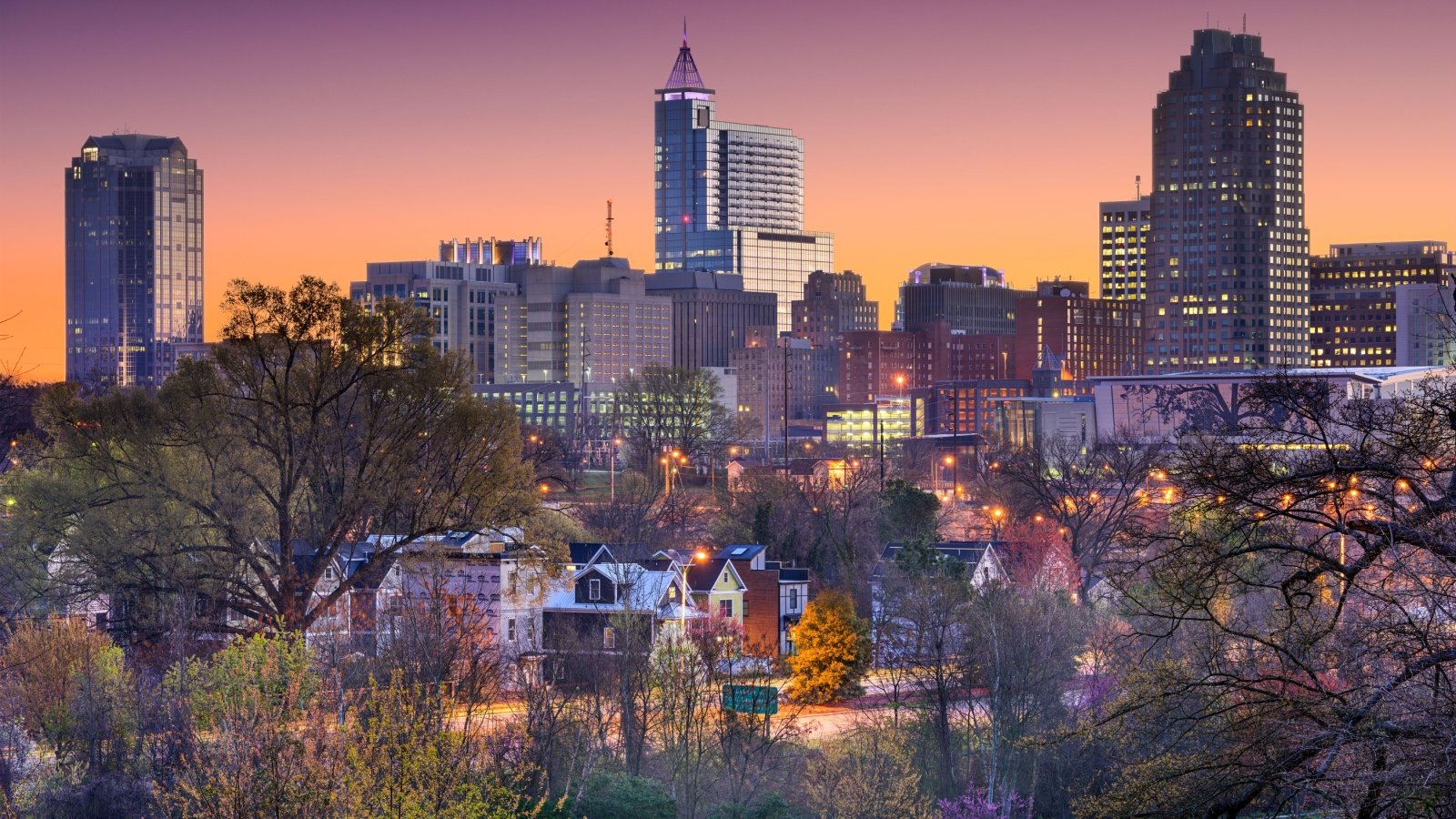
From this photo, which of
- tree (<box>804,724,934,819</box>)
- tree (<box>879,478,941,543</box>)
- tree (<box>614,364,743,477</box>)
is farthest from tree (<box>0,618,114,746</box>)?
tree (<box>614,364,743,477</box>)

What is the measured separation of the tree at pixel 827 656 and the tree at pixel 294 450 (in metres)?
10.6

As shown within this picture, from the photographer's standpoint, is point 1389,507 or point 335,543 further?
point 335,543

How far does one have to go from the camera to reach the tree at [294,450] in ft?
150

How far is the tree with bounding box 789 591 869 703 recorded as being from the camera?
2100 inches

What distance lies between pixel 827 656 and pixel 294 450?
1689 cm

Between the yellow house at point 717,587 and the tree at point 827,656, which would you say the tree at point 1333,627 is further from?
Answer: the yellow house at point 717,587

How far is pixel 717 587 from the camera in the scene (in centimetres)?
6081

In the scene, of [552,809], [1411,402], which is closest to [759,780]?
[552,809]

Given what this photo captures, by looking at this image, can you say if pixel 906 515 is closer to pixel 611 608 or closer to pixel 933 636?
pixel 611 608

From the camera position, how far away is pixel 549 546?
4741 centimetres

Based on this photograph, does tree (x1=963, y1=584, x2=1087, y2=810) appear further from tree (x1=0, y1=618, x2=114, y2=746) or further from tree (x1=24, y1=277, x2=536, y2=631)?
tree (x1=0, y1=618, x2=114, y2=746)

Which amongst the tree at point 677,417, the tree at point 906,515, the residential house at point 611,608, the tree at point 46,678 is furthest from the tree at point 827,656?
the tree at point 677,417

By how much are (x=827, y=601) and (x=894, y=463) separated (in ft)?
295

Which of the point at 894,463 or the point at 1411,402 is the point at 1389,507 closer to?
the point at 1411,402
